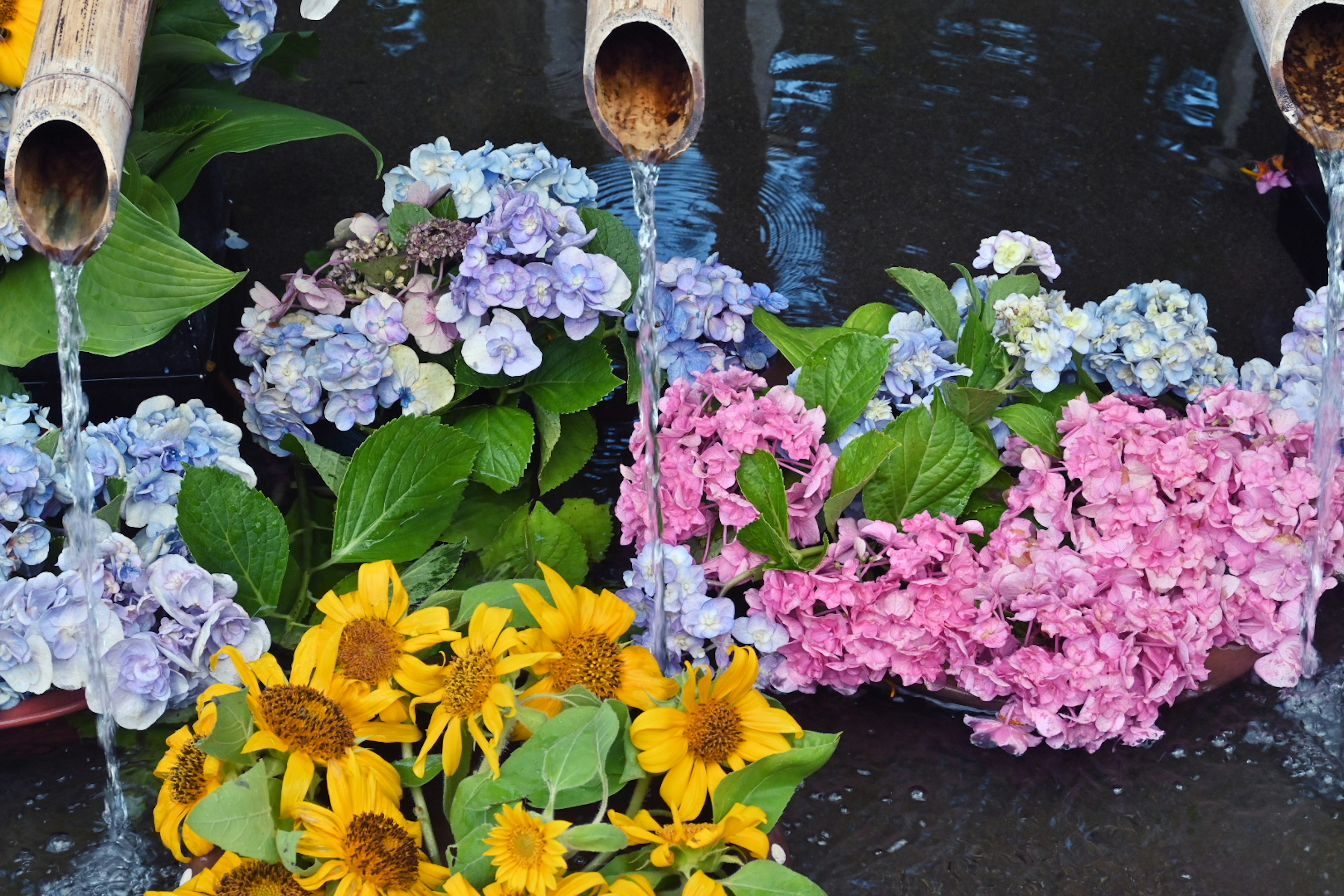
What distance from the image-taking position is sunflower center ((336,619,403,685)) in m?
1.13

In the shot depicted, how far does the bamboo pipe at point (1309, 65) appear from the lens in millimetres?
1184

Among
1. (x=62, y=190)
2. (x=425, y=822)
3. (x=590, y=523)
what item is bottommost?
(x=590, y=523)

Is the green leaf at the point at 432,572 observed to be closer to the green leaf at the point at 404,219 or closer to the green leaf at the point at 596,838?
the green leaf at the point at 404,219

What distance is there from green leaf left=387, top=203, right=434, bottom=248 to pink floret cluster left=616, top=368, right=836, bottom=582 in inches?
15.0

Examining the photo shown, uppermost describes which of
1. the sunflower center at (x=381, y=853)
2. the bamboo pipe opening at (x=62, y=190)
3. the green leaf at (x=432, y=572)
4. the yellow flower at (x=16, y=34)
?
the yellow flower at (x=16, y=34)

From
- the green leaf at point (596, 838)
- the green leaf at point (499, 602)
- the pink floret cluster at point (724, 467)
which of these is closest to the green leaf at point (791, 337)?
the pink floret cluster at point (724, 467)

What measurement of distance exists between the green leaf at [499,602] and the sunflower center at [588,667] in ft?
Answer: 0.22

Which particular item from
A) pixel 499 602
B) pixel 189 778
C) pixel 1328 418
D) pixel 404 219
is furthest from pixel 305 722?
pixel 1328 418

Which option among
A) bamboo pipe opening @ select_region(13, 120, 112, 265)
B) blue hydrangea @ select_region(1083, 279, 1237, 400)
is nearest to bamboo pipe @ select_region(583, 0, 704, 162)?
bamboo pipe opening @ select_region(13, 120, 112, 265)

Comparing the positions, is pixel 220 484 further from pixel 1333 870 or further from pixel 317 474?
pixel 1333 870

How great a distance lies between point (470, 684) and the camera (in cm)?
108

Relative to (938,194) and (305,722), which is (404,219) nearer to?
(305,722)

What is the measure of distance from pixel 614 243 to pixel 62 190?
0.62 meters

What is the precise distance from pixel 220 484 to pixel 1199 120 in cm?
185
